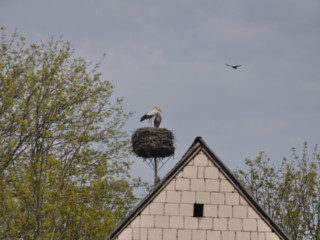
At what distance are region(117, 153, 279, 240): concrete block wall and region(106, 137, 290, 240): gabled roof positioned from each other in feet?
0.26

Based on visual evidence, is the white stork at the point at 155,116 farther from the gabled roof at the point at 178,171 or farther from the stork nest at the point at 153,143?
the gabled roof at the point at 178,171

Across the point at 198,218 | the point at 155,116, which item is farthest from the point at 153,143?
the point at 198,218

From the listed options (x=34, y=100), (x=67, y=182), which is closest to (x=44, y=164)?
(x=67, y=182)

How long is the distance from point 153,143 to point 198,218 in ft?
47.5

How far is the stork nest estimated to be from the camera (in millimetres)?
36719

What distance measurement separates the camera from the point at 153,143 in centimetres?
3681

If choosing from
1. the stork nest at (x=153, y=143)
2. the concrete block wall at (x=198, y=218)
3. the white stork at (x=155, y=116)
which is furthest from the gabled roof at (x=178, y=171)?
the white stork at (x=155, y=116)

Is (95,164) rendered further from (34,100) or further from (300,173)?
(300,173)

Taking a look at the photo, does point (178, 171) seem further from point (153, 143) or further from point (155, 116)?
point (155, 116)

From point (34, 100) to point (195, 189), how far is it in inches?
628

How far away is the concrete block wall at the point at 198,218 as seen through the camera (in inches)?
878

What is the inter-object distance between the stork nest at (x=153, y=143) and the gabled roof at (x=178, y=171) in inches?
546

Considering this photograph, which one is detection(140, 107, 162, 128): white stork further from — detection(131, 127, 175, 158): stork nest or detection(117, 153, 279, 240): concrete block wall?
detection(117, 153, 279, 240): concrete block wall

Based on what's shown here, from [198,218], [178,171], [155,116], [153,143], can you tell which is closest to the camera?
[198,218]
